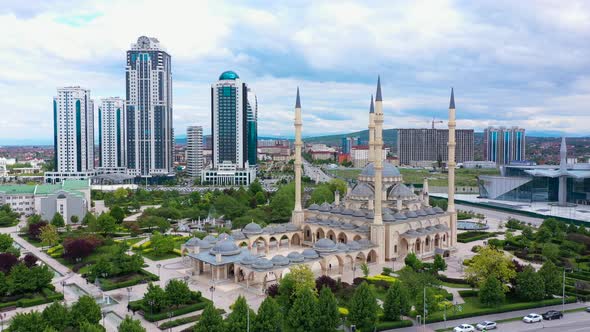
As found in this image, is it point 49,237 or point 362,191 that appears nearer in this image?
point 49,237

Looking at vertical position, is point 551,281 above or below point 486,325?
above

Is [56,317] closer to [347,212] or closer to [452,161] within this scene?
[347,212]

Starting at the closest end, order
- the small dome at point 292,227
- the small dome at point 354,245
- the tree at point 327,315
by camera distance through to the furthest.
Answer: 1. the tree at point 327,315
2. the small dome at point 354,245
3. the small dome at point 292,227

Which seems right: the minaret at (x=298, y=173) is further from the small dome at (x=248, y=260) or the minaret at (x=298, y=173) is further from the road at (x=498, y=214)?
the road at (x=498, y=214)

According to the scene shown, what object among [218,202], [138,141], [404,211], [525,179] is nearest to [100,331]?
[404,211]

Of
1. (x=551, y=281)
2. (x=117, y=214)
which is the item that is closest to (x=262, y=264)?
(x=551, y=281)

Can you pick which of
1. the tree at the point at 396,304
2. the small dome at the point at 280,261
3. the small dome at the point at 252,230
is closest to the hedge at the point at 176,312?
the small dome at the point at 280,261
